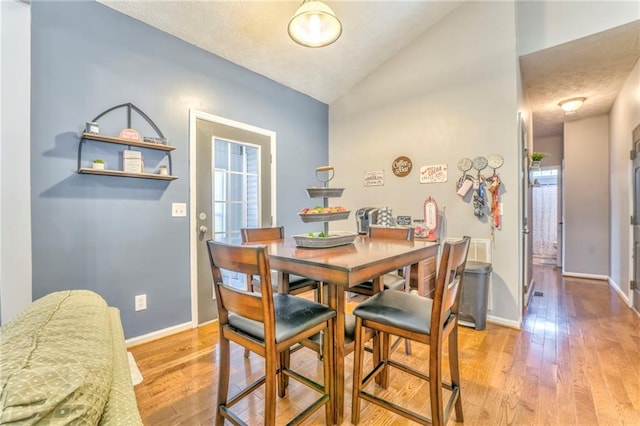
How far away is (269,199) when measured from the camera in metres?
3.43

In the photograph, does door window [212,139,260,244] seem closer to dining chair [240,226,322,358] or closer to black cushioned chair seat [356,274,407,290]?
dining chair [240,226,322,358]

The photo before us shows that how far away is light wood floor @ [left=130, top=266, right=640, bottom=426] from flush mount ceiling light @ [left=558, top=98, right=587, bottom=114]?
261 centimetres

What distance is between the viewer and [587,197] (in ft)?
15.0

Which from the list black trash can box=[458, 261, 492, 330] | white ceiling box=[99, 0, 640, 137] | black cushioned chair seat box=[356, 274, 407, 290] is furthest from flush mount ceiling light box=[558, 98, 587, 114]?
black cushioned chair seat box=[356, 274, 407, 290]

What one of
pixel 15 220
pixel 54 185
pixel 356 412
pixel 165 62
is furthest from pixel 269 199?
pixel 356 412

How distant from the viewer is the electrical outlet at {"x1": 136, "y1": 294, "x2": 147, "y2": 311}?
2.41 meters

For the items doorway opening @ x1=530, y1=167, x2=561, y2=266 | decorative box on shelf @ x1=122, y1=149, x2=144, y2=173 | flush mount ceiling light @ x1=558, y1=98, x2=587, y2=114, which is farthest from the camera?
doorway opening @ x1=530, y1=167, x2=561, y2=266

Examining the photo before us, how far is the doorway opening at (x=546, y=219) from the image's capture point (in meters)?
5.91

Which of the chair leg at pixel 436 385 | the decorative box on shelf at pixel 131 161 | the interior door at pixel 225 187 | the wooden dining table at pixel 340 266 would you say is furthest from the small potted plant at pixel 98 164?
the chair leg at pixel 436 385

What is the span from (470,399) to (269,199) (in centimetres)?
259

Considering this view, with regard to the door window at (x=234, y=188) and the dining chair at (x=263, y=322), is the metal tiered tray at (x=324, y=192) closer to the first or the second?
the dining chair at (x=263, y=322)

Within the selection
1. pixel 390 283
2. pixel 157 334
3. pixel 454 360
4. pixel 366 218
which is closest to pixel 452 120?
pixel 366 218

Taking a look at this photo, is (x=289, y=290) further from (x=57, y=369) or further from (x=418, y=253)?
(x=57, y=369)

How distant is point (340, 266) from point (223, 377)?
83 centimetres
